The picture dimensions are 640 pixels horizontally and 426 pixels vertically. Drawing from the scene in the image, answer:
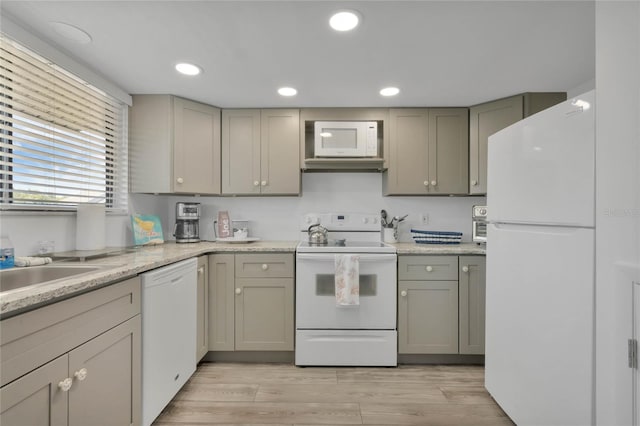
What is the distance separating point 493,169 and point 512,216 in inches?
13.6

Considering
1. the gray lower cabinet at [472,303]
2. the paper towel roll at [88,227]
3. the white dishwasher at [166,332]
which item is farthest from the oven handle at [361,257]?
the paper towel roll at [88,227]

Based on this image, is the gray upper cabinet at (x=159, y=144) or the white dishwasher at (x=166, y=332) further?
the gray upper cabinet at (x=159, y=144)

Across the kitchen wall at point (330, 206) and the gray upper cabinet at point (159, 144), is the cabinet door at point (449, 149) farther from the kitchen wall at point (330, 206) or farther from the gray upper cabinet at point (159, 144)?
the gray upper cabinet at point (159, 144)

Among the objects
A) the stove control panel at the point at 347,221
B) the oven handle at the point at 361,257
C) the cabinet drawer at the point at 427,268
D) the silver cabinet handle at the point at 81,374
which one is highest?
the stove control panel at the point at 347,221

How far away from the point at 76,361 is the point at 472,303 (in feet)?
8.02

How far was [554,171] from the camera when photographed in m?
1.28

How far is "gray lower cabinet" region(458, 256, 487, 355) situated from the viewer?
2295 mm

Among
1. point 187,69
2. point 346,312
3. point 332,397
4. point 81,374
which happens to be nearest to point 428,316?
point 346,312

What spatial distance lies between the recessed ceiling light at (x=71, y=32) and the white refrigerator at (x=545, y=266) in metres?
2.38

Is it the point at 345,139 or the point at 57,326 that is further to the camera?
the point at 345,139

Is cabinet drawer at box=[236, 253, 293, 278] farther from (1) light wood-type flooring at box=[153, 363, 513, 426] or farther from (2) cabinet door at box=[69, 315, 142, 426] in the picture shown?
(2) cabinet door at box=[69, 315, 142, 426]

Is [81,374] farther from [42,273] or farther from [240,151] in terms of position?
[240,151]

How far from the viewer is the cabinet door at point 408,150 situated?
266cm

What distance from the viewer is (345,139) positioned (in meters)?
2.57
